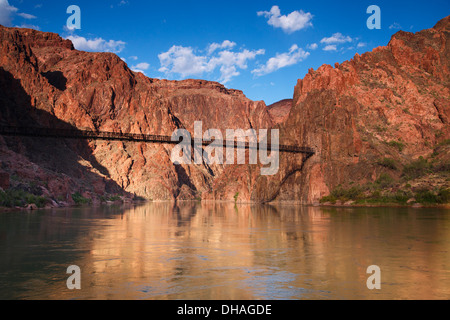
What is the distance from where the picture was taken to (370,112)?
95.5m

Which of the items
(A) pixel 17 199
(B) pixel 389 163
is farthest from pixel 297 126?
(A) pixel 17 199

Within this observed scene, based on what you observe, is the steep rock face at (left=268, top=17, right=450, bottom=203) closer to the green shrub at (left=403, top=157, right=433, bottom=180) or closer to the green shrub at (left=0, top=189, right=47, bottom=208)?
the green shrub at (left=403, top=157, right=433, bottom=180)

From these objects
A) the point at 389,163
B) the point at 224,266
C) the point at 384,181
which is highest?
the point at 389,163

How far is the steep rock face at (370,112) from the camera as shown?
88.0 metres

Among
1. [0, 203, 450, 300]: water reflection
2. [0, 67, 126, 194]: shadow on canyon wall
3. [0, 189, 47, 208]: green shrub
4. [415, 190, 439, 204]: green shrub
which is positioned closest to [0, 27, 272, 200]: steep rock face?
[0, 67, 126, 194]: shadow on canyon wall

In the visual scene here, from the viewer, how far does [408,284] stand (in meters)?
A: 10.1

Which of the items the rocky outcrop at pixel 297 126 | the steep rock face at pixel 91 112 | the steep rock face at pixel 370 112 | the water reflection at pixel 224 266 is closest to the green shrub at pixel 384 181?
the steep rock face at pixel 370 112

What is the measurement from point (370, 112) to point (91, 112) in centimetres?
11093

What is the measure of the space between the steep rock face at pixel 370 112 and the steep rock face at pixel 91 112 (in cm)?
5753

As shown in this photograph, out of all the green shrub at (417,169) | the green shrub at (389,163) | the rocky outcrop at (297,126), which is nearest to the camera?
the green shrub at (417,169)

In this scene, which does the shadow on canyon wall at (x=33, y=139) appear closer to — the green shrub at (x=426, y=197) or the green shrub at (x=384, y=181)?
the green shrub at (x=384, y=181)

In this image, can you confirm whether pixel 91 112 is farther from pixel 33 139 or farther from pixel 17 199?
pixel 17 199

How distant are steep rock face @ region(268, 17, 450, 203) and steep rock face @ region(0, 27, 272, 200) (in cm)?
5753
